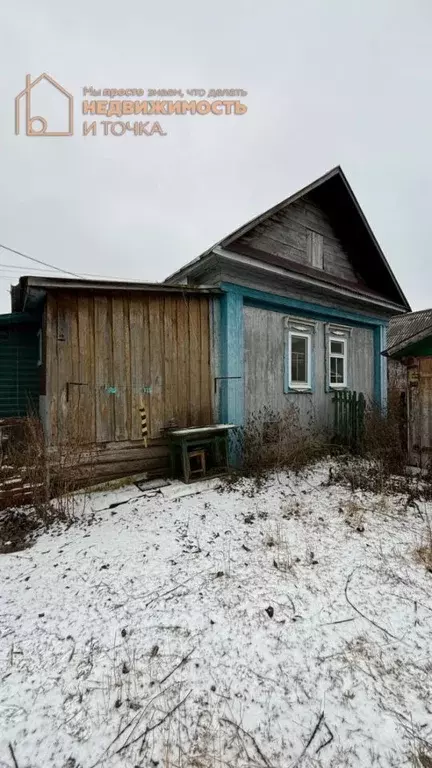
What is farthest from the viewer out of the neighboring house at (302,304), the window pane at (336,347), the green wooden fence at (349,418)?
the window pane at (336,347)

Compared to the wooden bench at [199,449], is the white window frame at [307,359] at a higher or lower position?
higher

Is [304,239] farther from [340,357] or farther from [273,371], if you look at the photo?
[273,371]

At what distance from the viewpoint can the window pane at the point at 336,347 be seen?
29.4 feet

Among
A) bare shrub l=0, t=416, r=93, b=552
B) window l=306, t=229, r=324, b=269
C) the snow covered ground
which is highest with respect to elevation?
window l=306, t=229, r=324, b=269

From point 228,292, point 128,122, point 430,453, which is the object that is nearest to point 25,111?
point 128,122

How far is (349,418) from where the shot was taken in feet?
26.1

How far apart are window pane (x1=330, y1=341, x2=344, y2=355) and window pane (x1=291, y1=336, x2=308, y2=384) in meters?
1.29

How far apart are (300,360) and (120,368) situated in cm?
464

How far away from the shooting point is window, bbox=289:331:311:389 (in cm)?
778

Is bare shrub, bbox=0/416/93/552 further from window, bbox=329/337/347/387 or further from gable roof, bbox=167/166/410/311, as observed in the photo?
window, bbox=329/337/347/387

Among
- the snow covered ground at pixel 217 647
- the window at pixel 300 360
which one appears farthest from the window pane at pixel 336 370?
the snow covered ground at pixel 217 647

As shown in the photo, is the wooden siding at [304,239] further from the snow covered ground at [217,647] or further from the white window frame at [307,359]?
the snow covered ground at [217,647]

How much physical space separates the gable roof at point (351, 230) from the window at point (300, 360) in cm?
168

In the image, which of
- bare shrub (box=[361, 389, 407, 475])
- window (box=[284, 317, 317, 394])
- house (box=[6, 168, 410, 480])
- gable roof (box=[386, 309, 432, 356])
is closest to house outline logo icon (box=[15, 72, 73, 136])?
house (box=[6, 168, 410, 480])
